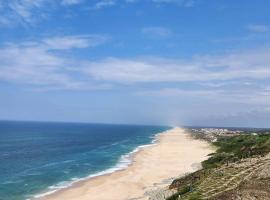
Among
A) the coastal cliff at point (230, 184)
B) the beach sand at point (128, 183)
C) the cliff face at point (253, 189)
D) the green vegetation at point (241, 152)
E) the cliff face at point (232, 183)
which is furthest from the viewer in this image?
the green vegetation at point (241, 152)

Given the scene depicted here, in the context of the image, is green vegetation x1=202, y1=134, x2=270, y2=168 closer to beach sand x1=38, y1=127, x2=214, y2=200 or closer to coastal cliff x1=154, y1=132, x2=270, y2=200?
coastal cliff x1=154, y1=132, x2=270, y2=200

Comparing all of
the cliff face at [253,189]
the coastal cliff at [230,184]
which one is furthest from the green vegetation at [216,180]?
the cliff face at [253,189]

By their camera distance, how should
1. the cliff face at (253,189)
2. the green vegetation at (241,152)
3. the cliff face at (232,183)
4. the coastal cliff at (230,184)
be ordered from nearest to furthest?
1. the cliff face at (253,189)
2. the cliff face at (232,183)
3. the coastal cliff at (230,184)
4. the green vegetation at (241,152)

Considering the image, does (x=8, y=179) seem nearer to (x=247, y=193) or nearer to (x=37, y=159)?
(x=37, y=159)

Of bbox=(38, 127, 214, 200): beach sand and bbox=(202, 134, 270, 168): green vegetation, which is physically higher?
bbox=(202, 134, 270, 168): green vegetation

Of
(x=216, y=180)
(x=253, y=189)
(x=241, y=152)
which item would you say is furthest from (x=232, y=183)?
(x=241, y=152)

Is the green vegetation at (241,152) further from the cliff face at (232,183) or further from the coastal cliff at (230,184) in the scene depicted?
the cliff face at (232,183)

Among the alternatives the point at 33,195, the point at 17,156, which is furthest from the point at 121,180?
the point at 17,156

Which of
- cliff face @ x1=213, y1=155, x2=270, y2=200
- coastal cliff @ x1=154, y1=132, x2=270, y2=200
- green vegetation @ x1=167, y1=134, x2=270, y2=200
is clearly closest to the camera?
cliff face @ x1=213, y1=155, x2=270, y2=200

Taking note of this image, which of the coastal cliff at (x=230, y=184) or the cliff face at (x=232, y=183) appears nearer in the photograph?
the cliff face at (x=232, y=183)

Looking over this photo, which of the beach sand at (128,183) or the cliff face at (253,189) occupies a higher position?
the cliff face at (253,189)

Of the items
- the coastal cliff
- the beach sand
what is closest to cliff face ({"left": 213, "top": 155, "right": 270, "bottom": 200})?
the coastal cliff

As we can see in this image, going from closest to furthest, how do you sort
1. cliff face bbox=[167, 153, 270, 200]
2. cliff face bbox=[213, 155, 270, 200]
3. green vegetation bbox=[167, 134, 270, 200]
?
1. cliff face bbox=[213, 155, 270, 200]
2. cliff face bbox=[167, 153, 270, 200]
3. green vegetation bbox=[167, 134, 270, 200]
